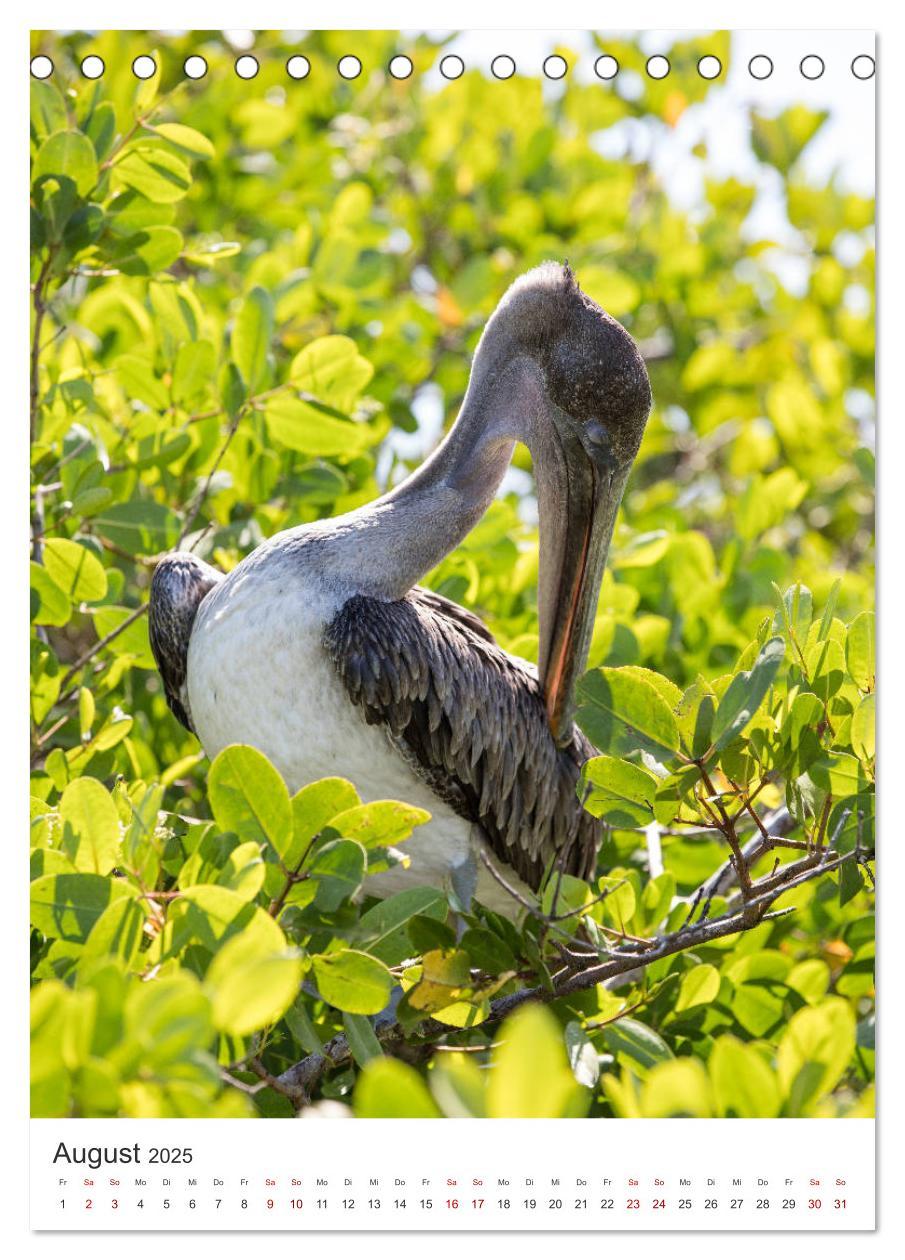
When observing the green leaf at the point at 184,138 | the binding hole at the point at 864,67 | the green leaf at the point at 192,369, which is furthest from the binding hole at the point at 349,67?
the binding hole at the point at 864,67

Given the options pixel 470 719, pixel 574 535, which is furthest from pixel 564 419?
pixel 470 719

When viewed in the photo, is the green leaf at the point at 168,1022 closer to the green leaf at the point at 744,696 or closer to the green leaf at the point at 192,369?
the green leaf at the point at 744,696

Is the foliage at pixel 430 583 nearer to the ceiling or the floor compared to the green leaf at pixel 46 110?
nearer to the floor

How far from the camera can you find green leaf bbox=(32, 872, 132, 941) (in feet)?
7.28

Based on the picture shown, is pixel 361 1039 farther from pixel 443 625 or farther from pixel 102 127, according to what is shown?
pixel 102 127

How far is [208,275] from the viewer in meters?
5.03

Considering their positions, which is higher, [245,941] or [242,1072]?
[245,941]

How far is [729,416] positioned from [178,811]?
326 cm

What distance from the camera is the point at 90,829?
2268 mm

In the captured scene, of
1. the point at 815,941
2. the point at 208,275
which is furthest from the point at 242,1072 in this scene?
Answer: the point at 208,275

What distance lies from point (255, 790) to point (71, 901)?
329 mm

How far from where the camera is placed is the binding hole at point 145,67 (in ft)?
10.3

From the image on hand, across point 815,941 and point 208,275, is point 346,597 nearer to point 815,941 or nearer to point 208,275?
point 815,941

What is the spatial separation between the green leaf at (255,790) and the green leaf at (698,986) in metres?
1.00
